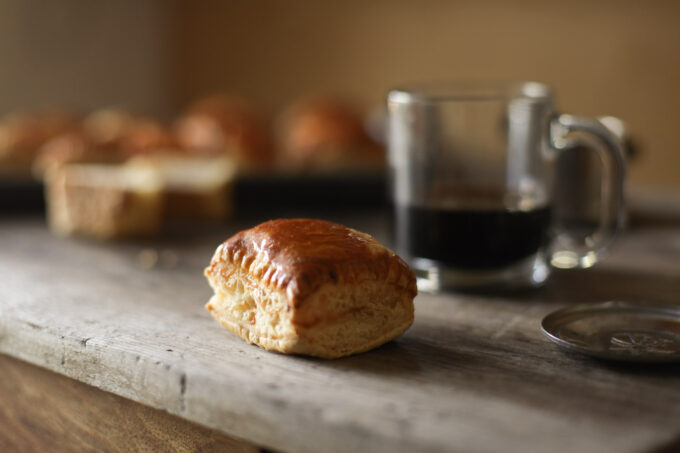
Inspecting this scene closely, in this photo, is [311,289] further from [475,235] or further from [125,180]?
[125,180]

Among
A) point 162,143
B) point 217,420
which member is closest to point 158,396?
point 217,420

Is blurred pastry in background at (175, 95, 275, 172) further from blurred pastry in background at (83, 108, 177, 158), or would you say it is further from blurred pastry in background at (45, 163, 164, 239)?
blurred pastry in background at (45, 163, 164, 239)

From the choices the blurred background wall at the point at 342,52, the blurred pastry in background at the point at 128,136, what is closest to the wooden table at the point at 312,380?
the blurred pastry in background at the point at 128,136

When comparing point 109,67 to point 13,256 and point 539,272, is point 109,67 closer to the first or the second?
point 13,256

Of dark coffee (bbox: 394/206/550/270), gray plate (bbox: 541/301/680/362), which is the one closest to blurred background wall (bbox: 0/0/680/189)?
dark coffee (bbox: 394/206/550/270)

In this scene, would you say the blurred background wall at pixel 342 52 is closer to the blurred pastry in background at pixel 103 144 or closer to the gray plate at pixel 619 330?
the blurred pastry in background at pixel 103 144
